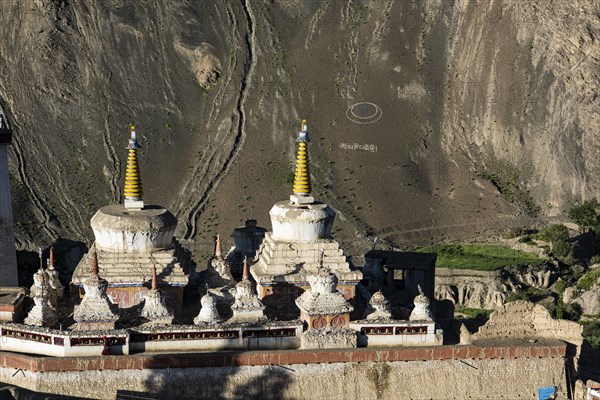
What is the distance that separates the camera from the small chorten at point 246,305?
119 ft

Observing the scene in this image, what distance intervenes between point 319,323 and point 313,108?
162ft

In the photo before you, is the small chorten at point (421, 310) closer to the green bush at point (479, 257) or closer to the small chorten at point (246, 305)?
A: the small chorten at point (246, 305)

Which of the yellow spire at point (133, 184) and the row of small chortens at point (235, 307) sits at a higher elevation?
the yellow spire at point (133, 184)

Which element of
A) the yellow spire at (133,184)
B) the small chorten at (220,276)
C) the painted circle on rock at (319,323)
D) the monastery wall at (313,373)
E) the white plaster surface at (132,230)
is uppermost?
the yellow spire at (133,184)

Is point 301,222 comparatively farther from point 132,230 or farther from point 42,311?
point 42,311

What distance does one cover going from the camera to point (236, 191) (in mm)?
75000

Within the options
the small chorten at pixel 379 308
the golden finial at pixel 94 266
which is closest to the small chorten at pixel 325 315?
the small chorten at pixel 379 308

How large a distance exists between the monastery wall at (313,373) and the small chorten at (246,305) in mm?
1709

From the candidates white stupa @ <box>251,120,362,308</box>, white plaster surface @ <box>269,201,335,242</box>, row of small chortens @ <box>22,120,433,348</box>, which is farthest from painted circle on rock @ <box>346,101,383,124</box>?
white plaster surface @ <box>269,201,335,242</box>

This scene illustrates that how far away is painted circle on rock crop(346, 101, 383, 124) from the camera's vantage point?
82.8m

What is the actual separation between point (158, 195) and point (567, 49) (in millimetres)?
27454

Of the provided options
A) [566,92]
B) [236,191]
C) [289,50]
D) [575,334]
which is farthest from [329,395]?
[289,50]

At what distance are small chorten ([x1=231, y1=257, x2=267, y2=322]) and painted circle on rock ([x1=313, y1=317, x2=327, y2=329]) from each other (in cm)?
142

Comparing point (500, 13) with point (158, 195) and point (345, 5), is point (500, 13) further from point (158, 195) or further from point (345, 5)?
point (158, 195)
